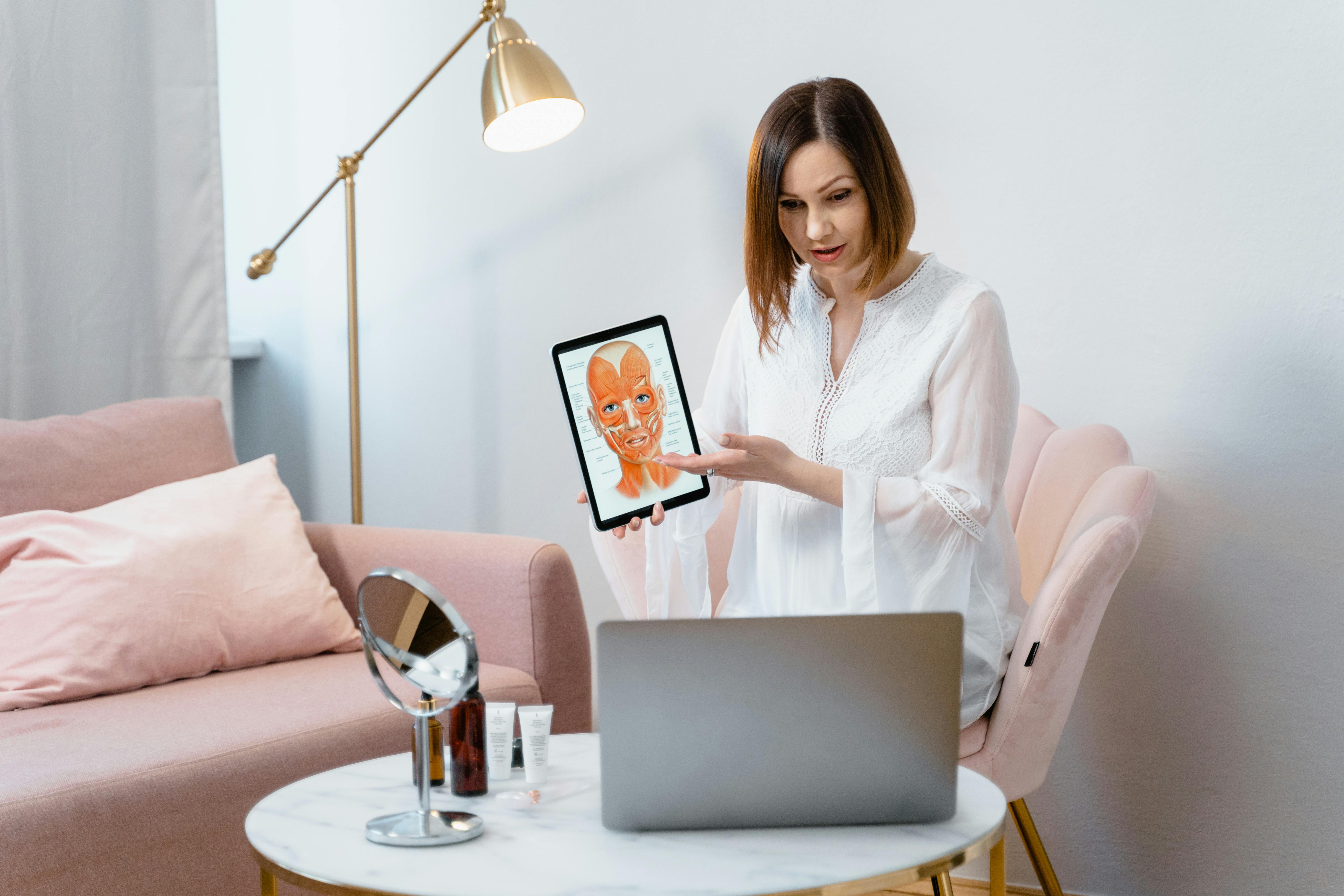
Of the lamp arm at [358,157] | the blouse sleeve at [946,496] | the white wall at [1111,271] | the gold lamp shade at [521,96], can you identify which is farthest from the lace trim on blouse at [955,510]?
the lamp arm at [358,157]

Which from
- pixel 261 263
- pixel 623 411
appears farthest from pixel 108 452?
pixel 623 411

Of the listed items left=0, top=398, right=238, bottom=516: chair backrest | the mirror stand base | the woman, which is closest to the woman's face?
the woman

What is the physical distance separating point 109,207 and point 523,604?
3.90 ft

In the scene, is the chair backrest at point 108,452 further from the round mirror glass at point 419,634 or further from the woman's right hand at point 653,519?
the round mirror glass at point 419,634

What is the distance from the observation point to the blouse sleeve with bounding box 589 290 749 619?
151 cm

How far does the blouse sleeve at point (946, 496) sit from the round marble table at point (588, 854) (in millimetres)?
431

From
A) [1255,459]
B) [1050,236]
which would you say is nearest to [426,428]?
[1050,236]

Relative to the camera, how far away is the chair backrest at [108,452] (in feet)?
5.39

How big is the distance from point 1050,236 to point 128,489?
4.96ft

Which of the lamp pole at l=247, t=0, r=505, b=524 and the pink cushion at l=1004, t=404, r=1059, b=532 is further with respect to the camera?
the lamp pole at l=247, t=0, r=505, b=524

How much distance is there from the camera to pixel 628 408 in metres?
1.34

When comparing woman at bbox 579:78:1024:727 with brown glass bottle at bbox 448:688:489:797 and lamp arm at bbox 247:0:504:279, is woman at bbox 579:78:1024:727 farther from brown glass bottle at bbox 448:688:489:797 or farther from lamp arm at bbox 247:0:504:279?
lamp arm at bbox 247:0:504:279

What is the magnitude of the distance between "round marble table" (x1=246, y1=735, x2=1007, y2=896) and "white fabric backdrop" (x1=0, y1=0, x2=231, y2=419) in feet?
4.82

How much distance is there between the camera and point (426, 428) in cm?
240
